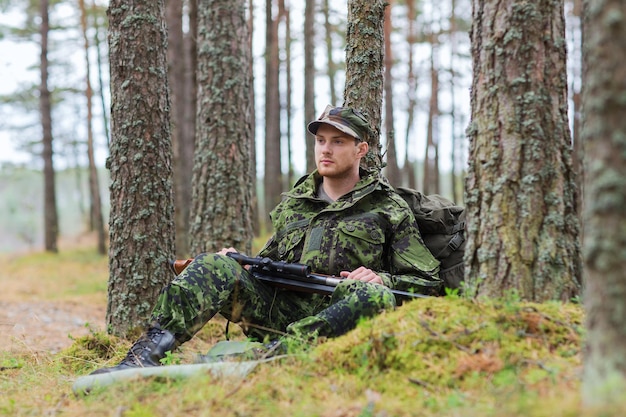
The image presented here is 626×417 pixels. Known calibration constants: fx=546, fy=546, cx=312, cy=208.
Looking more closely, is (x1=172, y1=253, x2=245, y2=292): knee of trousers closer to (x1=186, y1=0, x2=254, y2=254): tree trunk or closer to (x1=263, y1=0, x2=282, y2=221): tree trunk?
(x1=186, y1=0, x2=254, y2=254): tree trunk

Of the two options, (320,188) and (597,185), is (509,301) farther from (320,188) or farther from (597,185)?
Answer: (320,188)

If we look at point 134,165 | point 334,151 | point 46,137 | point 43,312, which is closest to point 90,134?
point 46,137

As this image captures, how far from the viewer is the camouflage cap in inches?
182

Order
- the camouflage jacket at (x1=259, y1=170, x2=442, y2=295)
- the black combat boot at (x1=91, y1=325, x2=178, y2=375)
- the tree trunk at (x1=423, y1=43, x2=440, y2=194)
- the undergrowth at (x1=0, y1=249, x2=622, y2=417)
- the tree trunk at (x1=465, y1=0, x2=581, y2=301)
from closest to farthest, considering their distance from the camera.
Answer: the undergrowth at (x1=0, y1=249, x2=622, y2=417) → the tree trunk at (x1=465, y1=0, x2=581, y2=301) → the black combat boot at (x1=91, y1=325, x2=178, y2=375) → the camouflage jacket at (x1=259, y1=170, x2=442, y2=295) → the tree trunk at (x1=423, y1=43, x2=440, y2=194)

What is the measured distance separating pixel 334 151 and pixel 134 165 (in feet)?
6.27

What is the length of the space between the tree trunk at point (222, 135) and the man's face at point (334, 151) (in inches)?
93.5

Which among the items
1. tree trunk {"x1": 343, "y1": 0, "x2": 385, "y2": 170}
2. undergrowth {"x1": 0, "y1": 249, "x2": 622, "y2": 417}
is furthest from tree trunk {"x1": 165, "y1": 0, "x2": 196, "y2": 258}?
undergrowth {"x1": 0, "y1": 249, "x2": 622, "y2": 417}

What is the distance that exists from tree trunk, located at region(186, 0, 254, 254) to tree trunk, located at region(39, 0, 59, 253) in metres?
12.3

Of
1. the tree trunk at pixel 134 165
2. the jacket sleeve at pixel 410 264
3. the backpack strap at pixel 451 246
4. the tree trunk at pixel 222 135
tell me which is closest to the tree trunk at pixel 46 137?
the tree trunk at pixel 222 135

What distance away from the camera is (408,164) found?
23594 mm

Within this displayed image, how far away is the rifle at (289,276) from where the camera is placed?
4125 mm

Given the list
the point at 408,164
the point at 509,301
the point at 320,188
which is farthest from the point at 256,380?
the point at 408,164

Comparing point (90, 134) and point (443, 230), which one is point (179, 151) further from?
point (90, 134)

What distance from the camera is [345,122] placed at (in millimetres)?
4660
